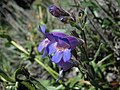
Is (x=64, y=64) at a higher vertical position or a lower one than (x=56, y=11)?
lower

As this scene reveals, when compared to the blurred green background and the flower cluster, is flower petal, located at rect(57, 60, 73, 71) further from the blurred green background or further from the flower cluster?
the blurred green background

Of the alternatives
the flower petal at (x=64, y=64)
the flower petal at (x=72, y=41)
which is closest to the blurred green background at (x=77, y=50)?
the flower petal at (x=72, y=41)

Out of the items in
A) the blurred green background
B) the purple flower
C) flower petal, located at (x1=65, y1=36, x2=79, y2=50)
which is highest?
the purple flower

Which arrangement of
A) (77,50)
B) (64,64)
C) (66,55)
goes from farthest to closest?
(77,50)
(64,64)
(66,55)

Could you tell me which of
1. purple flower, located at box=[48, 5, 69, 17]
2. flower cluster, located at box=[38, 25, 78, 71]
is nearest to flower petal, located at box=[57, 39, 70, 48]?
flower cluster, located at box=[38, 25, 78, 71]

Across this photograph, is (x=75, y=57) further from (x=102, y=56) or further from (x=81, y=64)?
(x=102, y=56)

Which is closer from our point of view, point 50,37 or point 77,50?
point 50,37

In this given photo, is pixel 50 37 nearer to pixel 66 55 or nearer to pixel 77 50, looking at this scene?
pixel 66 55

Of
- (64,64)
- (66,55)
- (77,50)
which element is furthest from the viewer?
(77,50)

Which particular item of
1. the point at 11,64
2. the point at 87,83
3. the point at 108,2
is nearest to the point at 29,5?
the point at 11,64

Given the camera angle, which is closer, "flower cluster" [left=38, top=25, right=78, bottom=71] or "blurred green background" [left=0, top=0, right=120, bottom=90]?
"flower cluster" [left=38, top=25, right=78, bottom=71]

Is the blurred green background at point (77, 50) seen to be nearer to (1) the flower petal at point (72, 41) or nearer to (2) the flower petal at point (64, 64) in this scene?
(1) the flower petal at point (72, 41)

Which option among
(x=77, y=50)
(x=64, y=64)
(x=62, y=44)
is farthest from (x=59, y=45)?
(x=77, y=50)
